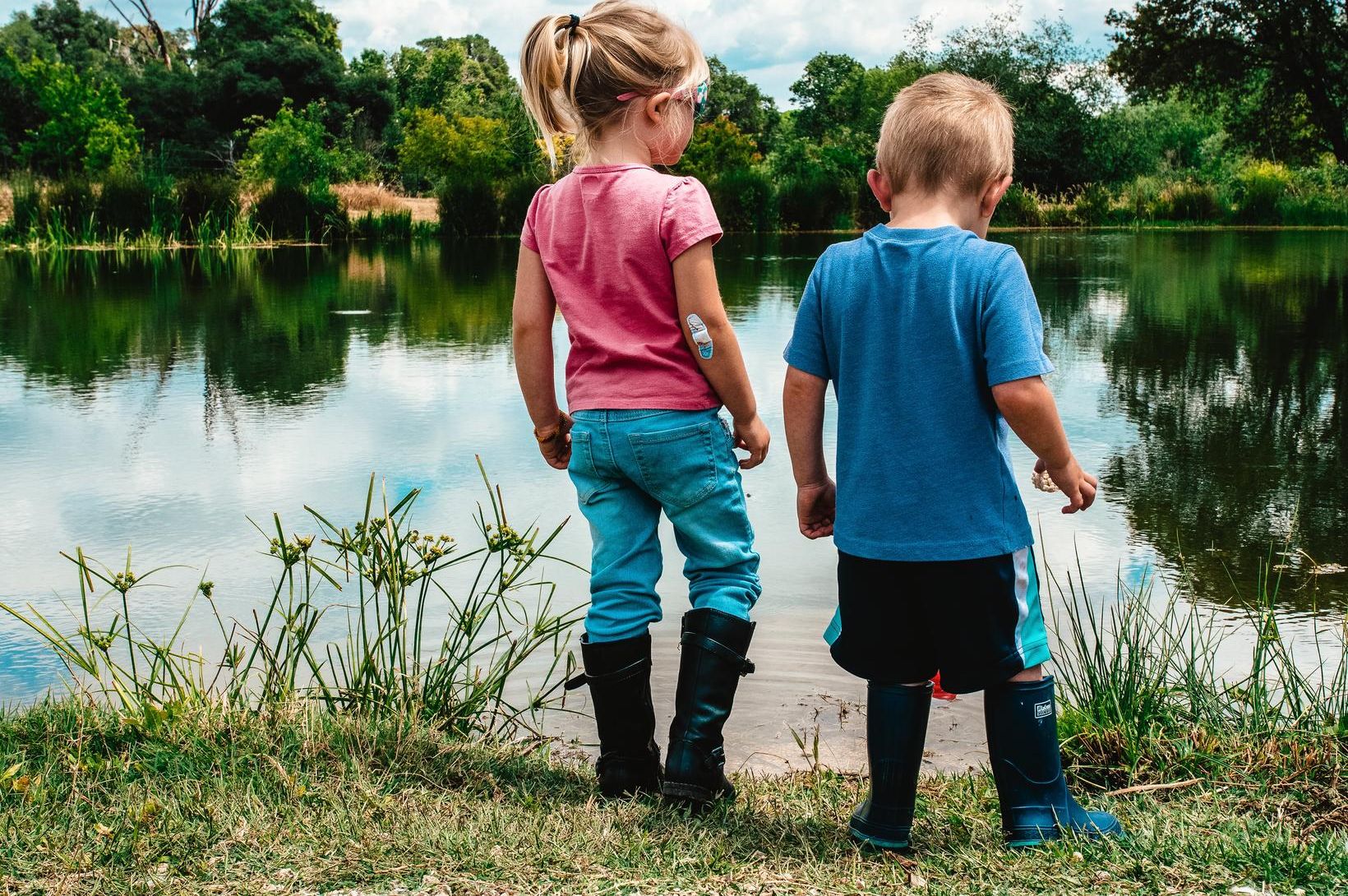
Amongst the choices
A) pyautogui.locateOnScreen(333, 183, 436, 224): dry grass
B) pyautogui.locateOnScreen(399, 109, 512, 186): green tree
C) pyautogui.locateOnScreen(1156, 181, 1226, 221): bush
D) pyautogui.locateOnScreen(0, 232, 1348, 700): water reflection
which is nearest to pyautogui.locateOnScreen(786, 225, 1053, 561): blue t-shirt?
pyautogui.locateOnScreen(0, 232, 1348, 700): water reflection

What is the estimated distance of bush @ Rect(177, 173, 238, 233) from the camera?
19.1 metres

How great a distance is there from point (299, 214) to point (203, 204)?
1.83 metres

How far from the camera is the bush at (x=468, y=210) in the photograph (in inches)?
946

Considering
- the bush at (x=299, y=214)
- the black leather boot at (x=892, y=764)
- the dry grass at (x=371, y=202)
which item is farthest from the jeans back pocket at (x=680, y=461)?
the dry grass at (x=371, y=202)

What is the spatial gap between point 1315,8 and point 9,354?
77.2 ft

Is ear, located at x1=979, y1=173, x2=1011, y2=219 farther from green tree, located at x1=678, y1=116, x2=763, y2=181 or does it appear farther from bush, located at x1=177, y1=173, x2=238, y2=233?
green tree, located at x1=678, y1=116, x2=763, y2=181

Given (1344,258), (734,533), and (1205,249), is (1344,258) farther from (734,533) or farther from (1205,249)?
(734,533)

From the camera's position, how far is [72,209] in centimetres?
1852

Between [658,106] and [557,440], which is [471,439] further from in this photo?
[658,106]

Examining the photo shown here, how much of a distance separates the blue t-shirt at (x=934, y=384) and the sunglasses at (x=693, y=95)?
503 mm

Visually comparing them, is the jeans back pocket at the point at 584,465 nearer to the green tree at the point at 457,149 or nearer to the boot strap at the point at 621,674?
the boot strap at the point at 621,674

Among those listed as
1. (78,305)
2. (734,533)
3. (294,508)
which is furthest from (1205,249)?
(734,533)

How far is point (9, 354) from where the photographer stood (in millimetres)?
Result: 8023

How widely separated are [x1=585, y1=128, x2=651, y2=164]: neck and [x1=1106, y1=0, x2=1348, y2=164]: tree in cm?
2493
